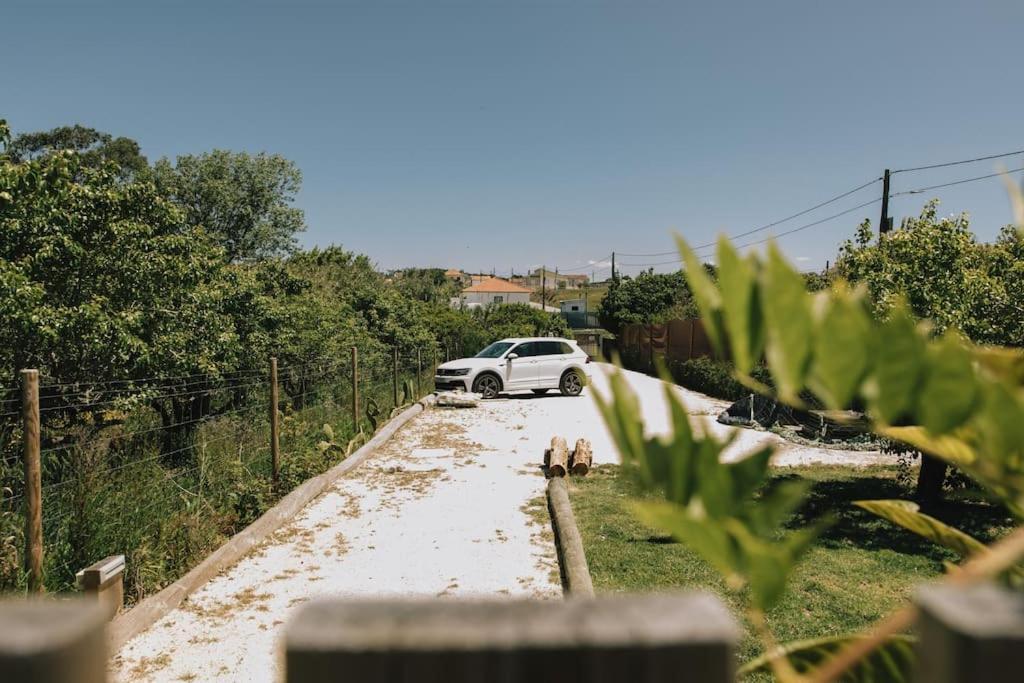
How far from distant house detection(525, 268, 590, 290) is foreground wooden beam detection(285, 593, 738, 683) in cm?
10462

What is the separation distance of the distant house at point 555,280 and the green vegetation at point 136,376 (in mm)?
94928

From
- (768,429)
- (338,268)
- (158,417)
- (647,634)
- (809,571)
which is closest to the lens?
(647,634)

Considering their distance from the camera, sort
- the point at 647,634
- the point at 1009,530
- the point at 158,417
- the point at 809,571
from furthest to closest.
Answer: the point at 158,417 → the point at 1009,530 → the point at 809,571 → the point at 647,634

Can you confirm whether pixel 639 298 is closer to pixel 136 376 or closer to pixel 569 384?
pixel 569 384

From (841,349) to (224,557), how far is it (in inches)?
243

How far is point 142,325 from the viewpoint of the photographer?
23.4 feet

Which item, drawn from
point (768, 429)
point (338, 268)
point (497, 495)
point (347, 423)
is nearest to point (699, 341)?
point (768, 429)

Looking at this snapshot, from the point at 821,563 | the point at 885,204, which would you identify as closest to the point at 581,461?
the point at 821,563

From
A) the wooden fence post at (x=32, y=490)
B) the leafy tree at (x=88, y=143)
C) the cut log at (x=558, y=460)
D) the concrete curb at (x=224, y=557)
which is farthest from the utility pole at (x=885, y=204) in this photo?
the leafy tree at (x=88, y=143)

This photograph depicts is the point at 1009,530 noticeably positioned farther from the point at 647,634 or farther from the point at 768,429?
the point at 647,634

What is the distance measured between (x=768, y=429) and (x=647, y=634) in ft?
43.3

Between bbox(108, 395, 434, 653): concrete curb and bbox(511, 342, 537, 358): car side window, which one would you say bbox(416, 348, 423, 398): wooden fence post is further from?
bbox(108, 395, 434, 653): concrete curb

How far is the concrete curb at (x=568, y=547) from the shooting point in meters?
5.07

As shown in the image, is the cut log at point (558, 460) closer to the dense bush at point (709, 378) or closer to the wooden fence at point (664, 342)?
the wooden fence at point (664, 342)
